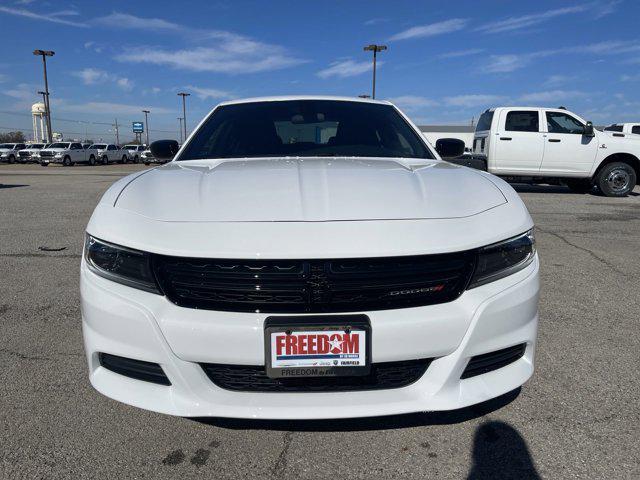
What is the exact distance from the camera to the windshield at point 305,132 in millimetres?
3158

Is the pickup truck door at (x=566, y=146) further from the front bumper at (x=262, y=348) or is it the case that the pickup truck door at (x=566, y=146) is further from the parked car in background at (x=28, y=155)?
the parked car in background at (x=28, y=155)

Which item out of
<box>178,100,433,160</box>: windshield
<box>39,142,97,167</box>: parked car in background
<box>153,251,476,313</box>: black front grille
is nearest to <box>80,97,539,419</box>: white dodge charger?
<box>153,251,476,313</box>: black front grille

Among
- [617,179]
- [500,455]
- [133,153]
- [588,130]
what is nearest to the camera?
[500,455]

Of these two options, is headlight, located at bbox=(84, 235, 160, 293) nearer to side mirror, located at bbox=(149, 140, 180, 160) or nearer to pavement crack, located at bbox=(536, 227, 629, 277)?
side mirror, located at bbox=(149, 140, 180, 160)

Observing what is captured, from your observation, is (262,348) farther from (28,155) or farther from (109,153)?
(109,153)

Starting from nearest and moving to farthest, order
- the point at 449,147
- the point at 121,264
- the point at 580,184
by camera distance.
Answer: the point at 121,264 < the point at 449,147 < the point at 580,184

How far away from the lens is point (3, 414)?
2279 mm

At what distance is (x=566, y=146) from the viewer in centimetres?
1137

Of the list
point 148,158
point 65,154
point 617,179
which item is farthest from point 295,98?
point 65,154

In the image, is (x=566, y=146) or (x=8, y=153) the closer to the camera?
(x=566, y=146)

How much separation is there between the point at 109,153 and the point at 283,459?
1685 inches

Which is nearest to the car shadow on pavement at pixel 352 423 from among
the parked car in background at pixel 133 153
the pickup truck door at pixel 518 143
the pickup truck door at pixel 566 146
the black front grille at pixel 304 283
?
the black front grille at pixel 304 283

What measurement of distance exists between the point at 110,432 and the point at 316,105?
2.45 metres

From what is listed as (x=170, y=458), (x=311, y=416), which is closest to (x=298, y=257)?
(x=311, y=416)
